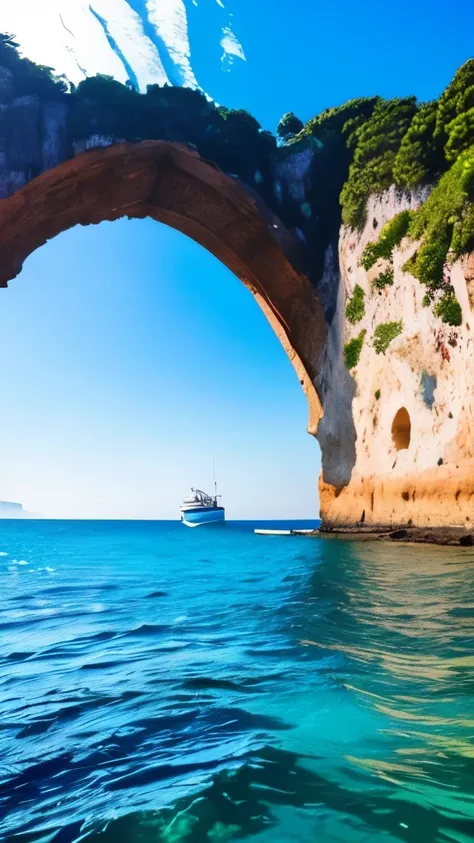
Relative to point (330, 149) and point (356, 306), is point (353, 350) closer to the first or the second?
point (356, 306)

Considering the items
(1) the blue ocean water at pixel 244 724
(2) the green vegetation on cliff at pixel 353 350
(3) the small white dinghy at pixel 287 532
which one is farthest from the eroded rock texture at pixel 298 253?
(1) the blue ocean water at pixel 244 724

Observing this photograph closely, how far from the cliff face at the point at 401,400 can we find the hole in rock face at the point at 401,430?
4 centimetres

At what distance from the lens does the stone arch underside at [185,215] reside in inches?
838

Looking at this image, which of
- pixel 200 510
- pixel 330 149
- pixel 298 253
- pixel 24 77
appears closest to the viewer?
pixel 24 77

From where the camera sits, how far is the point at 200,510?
54.3 metres

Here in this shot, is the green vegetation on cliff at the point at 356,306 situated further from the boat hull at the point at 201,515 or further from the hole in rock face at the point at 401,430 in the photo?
the boat hull at the point at 201,515

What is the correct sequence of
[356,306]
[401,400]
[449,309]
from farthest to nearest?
[356,306]
[401,400]
[449,309]

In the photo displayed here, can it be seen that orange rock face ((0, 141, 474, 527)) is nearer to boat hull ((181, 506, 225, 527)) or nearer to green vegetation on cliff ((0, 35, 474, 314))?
green vegetation on cliff ((0, 35, 474, 314))

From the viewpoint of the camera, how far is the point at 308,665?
13.4 feet

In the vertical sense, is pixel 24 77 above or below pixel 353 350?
above

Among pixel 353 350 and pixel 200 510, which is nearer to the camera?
pixel 353 350

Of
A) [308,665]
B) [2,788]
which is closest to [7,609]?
[308,665]

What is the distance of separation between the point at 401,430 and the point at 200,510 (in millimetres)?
35687

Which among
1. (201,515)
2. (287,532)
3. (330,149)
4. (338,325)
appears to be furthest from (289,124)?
(201,515)
